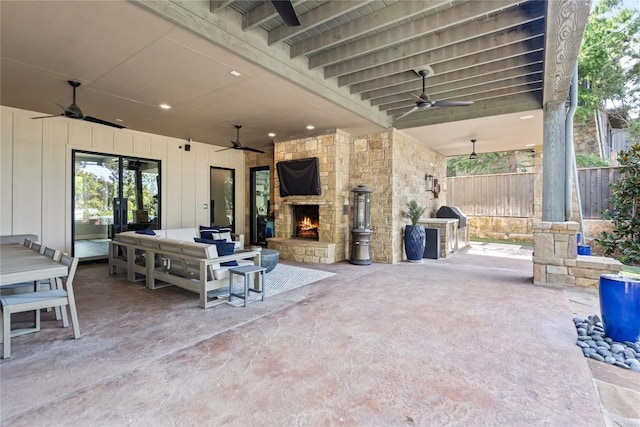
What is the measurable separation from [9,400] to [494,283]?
5592 millimetres

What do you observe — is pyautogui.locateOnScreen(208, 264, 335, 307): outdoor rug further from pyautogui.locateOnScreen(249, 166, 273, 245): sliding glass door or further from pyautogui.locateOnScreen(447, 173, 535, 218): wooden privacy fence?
pyautogui.locateOnScreen(447, 173, 535, 218): wooden privacy fence

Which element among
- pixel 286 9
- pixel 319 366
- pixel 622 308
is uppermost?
pixel 286 9

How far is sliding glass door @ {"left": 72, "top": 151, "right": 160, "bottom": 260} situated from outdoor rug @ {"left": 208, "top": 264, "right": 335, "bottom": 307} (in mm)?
3742

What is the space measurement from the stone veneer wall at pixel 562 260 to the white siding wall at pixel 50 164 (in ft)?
25.4

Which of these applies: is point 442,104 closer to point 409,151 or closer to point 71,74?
point 409,151

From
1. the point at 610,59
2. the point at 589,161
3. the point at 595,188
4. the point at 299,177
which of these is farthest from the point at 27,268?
the point at 589,161

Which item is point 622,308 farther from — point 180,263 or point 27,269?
point 27,269

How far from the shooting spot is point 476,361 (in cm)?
240

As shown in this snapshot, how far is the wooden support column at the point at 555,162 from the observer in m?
4.79

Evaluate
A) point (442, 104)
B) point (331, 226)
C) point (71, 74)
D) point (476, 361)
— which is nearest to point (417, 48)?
point (442, 104)

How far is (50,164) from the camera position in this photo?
5.72 m

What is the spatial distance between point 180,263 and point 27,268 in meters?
1.72

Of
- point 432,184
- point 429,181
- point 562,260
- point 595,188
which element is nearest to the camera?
point 562,260

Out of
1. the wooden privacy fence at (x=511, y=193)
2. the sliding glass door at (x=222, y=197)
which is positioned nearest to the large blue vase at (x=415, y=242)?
the wooden privacy fence at (x=511, y=193)
